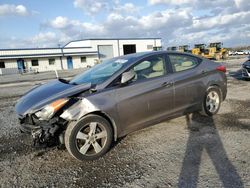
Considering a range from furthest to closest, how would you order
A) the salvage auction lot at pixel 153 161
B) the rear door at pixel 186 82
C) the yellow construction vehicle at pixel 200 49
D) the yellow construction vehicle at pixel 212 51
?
the yellow construction vehicle at pixel 200 49
the yellow construction vehicle at pixel 212 51
the rear door at pixel 186 82
the salvage auction lot at pixel 153 161

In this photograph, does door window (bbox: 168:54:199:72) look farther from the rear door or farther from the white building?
the white building

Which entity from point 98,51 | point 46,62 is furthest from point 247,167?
point 98,51

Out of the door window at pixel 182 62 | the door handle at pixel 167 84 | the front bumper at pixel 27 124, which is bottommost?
the front bumper at pixel 27 124

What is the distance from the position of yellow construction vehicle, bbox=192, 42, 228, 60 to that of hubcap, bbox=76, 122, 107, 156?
31.5m

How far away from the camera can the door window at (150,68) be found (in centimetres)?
445

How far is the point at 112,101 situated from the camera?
3965mm

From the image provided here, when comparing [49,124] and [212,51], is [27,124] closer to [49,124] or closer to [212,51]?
[49,124]

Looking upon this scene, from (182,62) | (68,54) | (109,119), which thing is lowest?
(109,119)

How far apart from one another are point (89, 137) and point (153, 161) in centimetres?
106

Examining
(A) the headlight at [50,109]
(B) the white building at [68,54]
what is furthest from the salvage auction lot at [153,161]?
(B) the white building at [68,54]

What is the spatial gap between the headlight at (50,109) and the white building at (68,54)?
137 ft

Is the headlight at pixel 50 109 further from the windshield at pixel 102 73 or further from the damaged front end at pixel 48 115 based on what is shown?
the windshield at pixel 102 73

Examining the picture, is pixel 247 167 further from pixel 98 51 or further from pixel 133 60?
pixel 98 51

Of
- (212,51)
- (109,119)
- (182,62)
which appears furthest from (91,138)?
(212,51)
